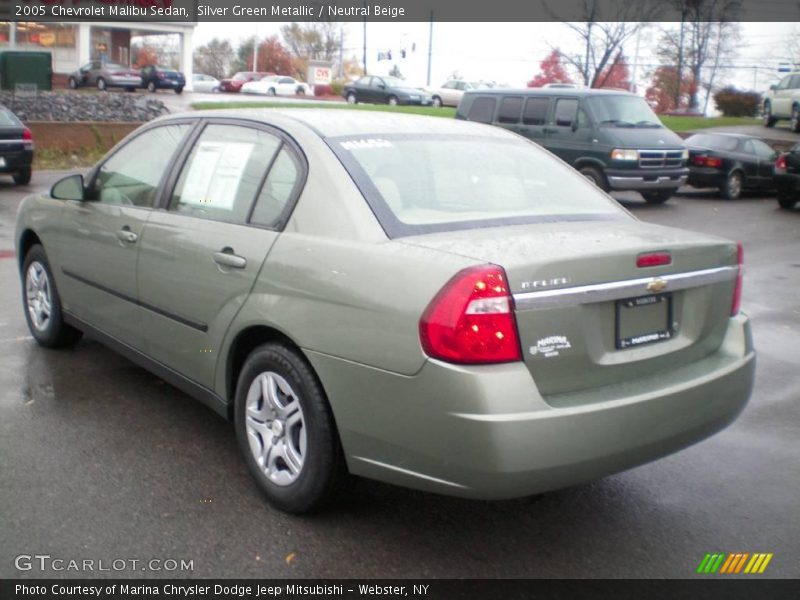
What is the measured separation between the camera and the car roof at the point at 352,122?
4.24 meters

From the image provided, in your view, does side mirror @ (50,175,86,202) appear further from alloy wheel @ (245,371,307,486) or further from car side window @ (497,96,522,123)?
car side window @ (497,96,522,123)

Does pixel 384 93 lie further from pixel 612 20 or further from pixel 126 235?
pixel 126 235

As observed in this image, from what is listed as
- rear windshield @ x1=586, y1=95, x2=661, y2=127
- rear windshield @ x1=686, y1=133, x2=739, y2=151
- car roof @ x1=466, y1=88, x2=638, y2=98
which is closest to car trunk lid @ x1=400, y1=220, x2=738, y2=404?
rear windshield @ x1=586, y1=95, x2=661, y2=127

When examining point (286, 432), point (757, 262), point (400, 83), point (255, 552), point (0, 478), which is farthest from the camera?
point (400, 83)

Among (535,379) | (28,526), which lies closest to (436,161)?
(535,379)

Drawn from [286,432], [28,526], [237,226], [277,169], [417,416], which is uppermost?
[277,169]

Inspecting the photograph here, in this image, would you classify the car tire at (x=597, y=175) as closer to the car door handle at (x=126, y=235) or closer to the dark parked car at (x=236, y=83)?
the car door handle at (x=126, y=235)

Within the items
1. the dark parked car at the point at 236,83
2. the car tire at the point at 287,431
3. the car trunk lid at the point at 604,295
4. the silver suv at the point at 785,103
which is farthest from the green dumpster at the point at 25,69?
the car trunk lid at the point at 604,295

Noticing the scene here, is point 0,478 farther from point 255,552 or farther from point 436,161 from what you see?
point 436,161

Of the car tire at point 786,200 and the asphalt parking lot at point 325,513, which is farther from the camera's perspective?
the car tire at point 786,200

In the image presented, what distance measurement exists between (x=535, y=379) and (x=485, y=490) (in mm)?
434

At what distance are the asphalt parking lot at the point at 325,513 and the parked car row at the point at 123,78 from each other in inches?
1526

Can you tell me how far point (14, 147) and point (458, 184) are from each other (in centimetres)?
1467

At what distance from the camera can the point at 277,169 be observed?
4.17 m
